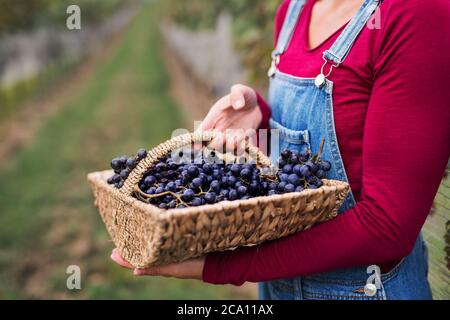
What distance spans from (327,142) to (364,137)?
0.13 m

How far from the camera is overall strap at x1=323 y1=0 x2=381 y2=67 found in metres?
1.23

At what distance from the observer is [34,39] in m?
10.9

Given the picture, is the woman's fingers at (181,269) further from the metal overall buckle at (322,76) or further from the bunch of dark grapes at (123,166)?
the metal overall buckle at (322,76)

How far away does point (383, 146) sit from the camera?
1170 mm

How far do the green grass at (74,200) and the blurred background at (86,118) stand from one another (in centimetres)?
1

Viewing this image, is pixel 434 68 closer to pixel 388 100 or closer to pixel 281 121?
pixel 388 100

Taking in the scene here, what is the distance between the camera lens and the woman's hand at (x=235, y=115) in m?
1.52

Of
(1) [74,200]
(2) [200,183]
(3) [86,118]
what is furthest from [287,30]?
(3) [86,118]

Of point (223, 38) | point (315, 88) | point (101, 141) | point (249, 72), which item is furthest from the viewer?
point (101, 141)

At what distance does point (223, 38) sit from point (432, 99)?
5986 millimetres

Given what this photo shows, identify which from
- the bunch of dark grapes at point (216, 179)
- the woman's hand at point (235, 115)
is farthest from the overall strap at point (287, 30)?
the bunch of dark grapes at point (216, 179)

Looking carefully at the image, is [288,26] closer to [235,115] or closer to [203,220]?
[235,115]
